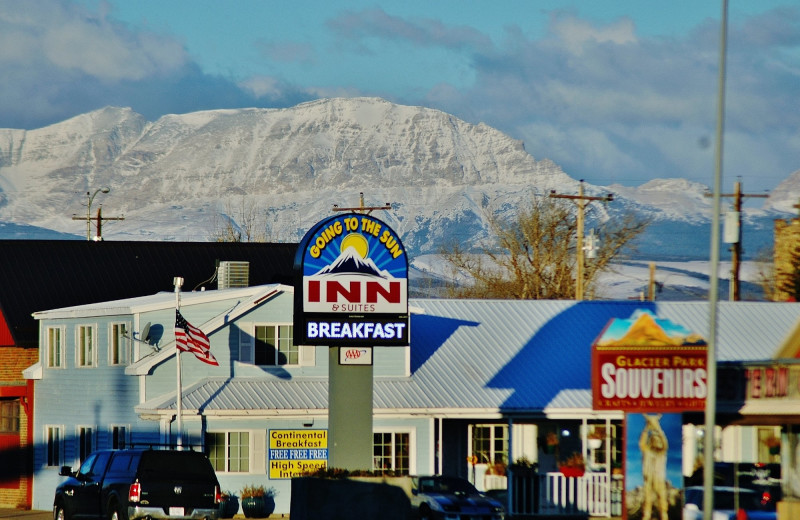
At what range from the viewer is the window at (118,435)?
39.9 meters

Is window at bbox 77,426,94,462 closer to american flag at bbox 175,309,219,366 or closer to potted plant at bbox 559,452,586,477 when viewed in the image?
american flag at bbox 175,309,219,366

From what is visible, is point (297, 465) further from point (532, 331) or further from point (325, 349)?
point (532, 331)

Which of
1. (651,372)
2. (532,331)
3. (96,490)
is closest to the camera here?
(651,372)

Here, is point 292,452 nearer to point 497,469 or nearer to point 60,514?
point 497,469

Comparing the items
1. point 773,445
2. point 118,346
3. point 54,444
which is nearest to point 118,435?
point 118,346

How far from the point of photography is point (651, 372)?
27.4 meters

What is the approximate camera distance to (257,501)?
3762cm

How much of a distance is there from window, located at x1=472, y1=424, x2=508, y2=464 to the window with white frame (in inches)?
463

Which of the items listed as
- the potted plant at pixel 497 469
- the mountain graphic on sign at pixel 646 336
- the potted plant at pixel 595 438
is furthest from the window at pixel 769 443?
the potted plant at pixel 497 469

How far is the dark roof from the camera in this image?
157 feet

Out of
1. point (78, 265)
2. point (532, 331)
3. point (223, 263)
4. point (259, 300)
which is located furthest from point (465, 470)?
point (78, 265)

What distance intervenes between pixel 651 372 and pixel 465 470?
45.7ft

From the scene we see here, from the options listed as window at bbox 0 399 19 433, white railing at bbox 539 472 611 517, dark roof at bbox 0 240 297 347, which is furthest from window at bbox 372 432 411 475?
window at bbox 0 399 19 433

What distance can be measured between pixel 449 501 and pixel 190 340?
9.15 metres
